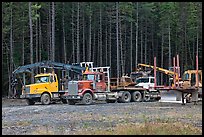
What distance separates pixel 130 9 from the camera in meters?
55.9

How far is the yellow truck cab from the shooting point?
2912 cm

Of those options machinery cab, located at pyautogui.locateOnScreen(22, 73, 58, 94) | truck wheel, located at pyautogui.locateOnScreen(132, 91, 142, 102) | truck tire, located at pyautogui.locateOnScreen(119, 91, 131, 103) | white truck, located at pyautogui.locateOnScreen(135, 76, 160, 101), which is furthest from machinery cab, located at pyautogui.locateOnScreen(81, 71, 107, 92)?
white truck, located at pyautogui.locateOnScreen(135, 76, 160, 101)

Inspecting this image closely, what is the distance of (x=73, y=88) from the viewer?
92.3 ft

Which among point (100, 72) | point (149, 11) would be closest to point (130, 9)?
point (149, 11)

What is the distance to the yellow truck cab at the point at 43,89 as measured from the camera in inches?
1147

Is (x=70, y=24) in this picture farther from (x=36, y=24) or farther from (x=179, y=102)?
(x=179, y=102)

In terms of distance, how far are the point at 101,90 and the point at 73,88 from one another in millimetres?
2291

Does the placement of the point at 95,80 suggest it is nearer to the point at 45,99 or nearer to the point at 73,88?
the point at 73,88

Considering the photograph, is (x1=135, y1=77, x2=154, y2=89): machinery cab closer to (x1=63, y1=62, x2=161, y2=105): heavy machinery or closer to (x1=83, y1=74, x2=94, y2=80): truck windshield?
(x1=63, y1=62, x2=161, y2=105): heavy machinery

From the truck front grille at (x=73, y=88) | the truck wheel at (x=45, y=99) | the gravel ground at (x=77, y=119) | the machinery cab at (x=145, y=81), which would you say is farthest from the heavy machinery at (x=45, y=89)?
the machinery cab at (x=145, y=81)

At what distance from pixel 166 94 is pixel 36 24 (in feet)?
62.3

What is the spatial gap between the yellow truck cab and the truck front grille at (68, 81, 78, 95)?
1.60m

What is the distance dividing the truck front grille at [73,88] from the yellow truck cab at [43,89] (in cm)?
160

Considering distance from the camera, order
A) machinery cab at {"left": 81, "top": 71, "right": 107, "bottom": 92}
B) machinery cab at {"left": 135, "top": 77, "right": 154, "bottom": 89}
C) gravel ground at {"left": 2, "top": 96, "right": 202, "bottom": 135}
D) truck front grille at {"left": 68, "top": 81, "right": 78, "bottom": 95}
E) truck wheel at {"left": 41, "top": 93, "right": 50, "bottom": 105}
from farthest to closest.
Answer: machinery cab at {"left": 135, "top": 77, "right": 154, "bottom": 89} → truck wheel at {"left": 41, "top": 93, "right": 50, "bottom": 105} → machinery cab at {"left": 81, "top": 71, "right": 107, "bottom": 92} → truck front grille at {"left": 68, "top": 81, "right": 78, "bottom": 95} → gravel ground at {"left": 2, "top": 96, "right": 202, "bottom": 135}
